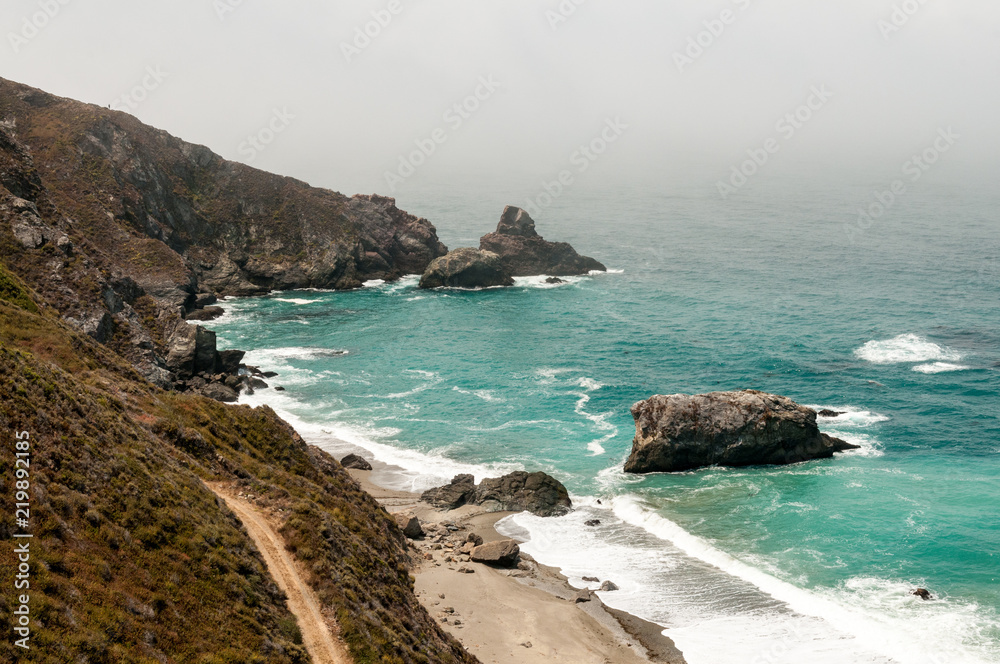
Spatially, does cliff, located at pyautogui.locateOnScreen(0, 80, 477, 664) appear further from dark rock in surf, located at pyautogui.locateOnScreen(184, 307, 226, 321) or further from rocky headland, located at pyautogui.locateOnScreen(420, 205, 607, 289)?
rocky headland, located at pyautogui.locateOnScreen(420, 205, 607, 289)

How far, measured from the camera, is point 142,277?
9444 cm

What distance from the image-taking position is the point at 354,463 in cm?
5650

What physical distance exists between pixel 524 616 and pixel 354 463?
938 inches

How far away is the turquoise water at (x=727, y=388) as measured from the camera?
39.2 meters

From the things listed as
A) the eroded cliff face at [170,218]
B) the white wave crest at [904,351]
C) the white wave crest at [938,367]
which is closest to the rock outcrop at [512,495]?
the eroded cliff face at [170,218]

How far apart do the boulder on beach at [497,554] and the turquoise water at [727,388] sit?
278 cm

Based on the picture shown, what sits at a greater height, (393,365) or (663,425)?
(393,365)

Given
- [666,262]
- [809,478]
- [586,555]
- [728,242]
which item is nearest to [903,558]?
[809,478]

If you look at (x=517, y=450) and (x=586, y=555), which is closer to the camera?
(x=586, y=555)

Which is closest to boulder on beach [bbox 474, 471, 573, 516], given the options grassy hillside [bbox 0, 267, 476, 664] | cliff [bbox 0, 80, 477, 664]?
cliff [bbox 0, 80, 477, 664]

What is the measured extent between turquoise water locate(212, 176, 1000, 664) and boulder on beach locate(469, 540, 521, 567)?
2.78 m

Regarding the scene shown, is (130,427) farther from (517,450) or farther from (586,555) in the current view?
(517,450)

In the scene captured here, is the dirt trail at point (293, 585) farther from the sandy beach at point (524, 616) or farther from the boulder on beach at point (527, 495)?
the boulder on beach at point (527, 495)

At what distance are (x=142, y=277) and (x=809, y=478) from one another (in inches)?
3177
